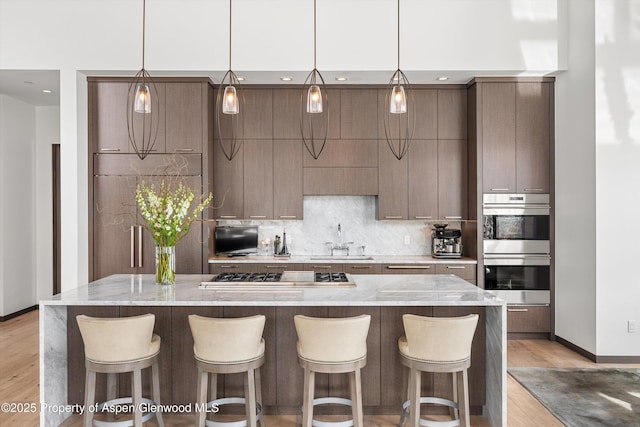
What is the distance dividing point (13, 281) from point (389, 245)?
499 centimetres

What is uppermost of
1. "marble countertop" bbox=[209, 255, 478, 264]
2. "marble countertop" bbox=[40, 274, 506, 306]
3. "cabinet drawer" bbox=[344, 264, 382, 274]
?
"marble countertop" bbox=[40, 274, 506, 306]

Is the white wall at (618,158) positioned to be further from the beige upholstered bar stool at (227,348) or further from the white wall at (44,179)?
the white wall at (44,179)

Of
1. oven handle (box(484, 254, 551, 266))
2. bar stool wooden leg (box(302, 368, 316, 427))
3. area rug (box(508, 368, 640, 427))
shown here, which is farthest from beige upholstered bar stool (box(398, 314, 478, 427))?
oven handle (box(484, 254, 551, 266))

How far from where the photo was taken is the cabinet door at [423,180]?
5.35 m

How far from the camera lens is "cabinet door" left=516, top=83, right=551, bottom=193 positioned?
16.7 ft

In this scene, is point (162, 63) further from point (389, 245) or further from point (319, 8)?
point (389, 245)

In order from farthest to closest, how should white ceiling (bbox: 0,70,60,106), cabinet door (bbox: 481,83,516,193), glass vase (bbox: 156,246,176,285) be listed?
1. cabinet door (bbox: 481,83,516,193)
2. white ceiling (bbox: 0,70,60,106)
3. glass vase (bbox: 156,246,176,285)

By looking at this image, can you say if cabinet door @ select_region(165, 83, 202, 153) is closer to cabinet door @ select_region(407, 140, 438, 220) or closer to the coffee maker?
cabinet door @ select_region(407, 140, 438, 220)

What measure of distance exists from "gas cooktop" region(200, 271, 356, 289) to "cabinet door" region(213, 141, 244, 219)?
194 cm

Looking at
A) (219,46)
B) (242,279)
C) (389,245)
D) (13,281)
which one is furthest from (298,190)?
(13,281)

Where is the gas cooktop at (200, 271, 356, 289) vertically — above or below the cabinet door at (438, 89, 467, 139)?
below

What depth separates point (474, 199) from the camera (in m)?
5.14

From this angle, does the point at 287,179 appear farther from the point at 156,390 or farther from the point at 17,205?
the point at 17,205

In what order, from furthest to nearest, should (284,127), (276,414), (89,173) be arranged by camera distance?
(284,127) → (89,173) → (276,414)
